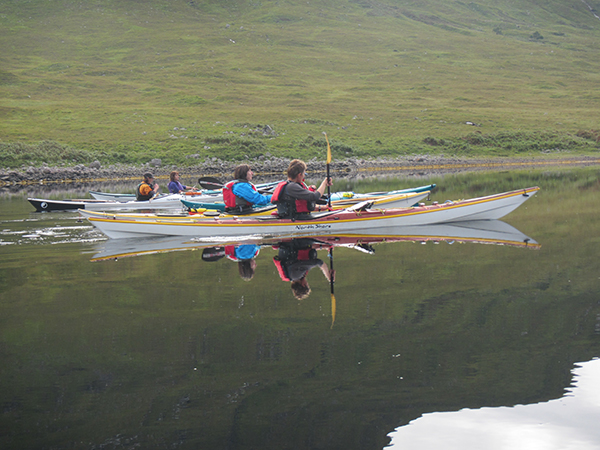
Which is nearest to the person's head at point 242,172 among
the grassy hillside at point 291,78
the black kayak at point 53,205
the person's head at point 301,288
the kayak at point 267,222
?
the kayak at point 267,222

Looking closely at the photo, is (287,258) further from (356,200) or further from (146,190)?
(146,190)

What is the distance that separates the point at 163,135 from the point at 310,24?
99.2m

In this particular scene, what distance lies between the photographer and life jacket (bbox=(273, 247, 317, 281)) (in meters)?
11.8

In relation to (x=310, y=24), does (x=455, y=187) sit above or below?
below

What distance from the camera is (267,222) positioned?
16.4 m

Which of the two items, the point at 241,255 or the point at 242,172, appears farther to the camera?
the point at 242,172

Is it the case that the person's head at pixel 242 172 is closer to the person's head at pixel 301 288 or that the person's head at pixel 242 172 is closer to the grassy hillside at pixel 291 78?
the person's head at pixel 301 288

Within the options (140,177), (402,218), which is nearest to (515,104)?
(140,177)

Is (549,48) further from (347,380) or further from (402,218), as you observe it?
(347,380)

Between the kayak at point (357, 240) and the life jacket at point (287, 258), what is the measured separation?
0.71 m

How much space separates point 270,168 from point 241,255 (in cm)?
4436

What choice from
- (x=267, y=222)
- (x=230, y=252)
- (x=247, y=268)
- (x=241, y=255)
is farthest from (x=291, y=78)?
(x=247, y=268)

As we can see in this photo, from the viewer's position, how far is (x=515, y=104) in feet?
323

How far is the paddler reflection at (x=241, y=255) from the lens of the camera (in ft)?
39.7
